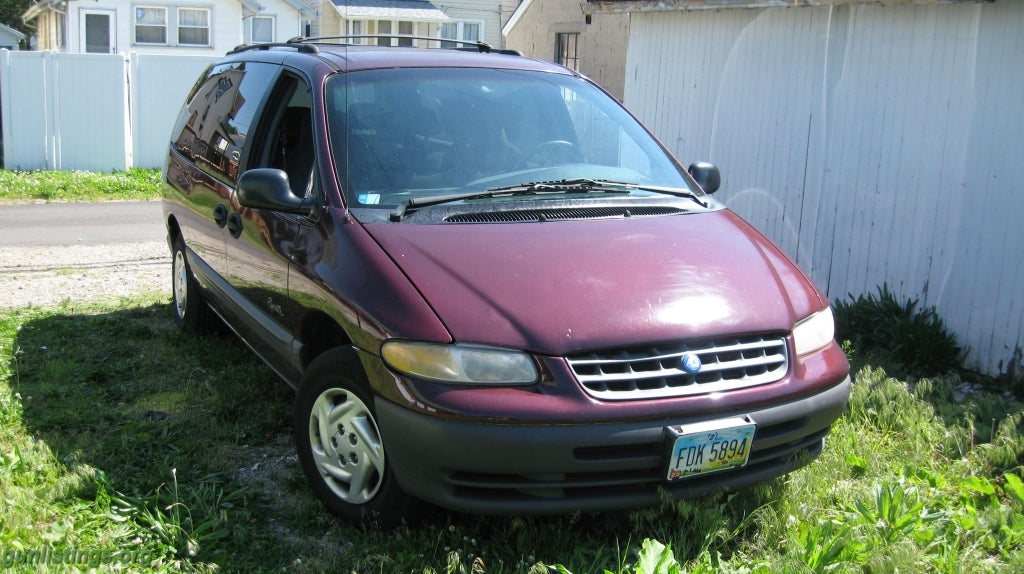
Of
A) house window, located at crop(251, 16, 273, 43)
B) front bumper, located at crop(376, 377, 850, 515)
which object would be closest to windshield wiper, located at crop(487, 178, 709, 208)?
front bumper, located at crop(376, 377, 850, 515)

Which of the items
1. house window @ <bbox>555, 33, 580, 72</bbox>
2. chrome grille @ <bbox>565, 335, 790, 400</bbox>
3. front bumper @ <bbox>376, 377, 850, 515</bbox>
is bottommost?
front bumper @ <bbox>376, 377, 850, 515</bbox>

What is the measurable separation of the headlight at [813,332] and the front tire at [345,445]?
158 cm

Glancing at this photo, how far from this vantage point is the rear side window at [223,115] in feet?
17.4

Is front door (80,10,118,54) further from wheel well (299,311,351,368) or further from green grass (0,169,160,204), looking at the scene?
wheel well (299,311,351,368)

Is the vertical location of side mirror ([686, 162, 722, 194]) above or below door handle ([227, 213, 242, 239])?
above

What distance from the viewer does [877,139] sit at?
724 cm

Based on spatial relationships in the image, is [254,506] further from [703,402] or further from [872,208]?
[872,208]

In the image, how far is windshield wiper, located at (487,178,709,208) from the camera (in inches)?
172

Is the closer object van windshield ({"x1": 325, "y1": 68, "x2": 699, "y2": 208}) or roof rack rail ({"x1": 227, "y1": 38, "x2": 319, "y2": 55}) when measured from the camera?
van windshield ({"x1": 325, "y1": 68, "x2": 699, "y2": 208})

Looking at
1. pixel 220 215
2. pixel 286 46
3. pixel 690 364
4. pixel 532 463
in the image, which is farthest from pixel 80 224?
pixel 690 364

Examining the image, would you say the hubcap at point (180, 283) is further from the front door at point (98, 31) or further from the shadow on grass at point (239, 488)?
the front door at point (98, 31)

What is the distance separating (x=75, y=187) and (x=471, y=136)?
11.2 metres

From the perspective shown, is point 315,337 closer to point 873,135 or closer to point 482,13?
point 873,135

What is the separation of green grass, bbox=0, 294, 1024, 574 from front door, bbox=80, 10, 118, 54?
21.1 meters
